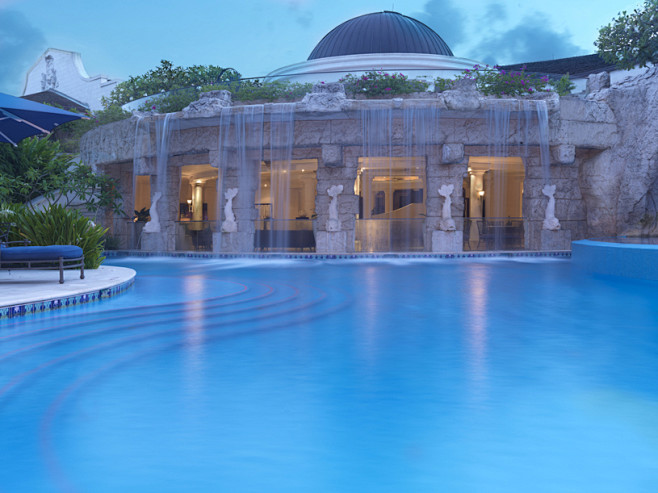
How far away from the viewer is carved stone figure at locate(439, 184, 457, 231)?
1553cm

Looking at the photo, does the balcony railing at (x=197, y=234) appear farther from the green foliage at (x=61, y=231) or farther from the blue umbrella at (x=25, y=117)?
the blue umbrella at (x=25, y=117)

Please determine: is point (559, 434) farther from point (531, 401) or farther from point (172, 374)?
point (172, 374)

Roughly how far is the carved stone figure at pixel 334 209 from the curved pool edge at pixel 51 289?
724cm

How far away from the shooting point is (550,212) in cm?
1617

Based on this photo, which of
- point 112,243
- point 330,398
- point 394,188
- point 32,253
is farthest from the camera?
point 394,188

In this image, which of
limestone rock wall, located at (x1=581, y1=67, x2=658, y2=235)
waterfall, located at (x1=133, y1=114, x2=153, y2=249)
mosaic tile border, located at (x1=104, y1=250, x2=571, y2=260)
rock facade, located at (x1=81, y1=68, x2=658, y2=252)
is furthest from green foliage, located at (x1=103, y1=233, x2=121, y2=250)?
limestone rock wall, located at (x1=581, y1=67, x2=658, y2=235)

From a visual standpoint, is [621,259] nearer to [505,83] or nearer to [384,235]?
[384,235]

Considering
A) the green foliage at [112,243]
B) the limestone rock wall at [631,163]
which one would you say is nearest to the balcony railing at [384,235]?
the limestone rock wall at [631,163]

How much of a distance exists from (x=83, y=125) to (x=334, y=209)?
1497 cm

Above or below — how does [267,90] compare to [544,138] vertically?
above

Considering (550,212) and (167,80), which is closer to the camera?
(550,212)

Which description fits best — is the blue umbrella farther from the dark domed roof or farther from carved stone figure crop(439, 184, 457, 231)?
the dark domed roof

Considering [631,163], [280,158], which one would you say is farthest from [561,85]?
[280,158]

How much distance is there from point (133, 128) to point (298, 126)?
523 cm
